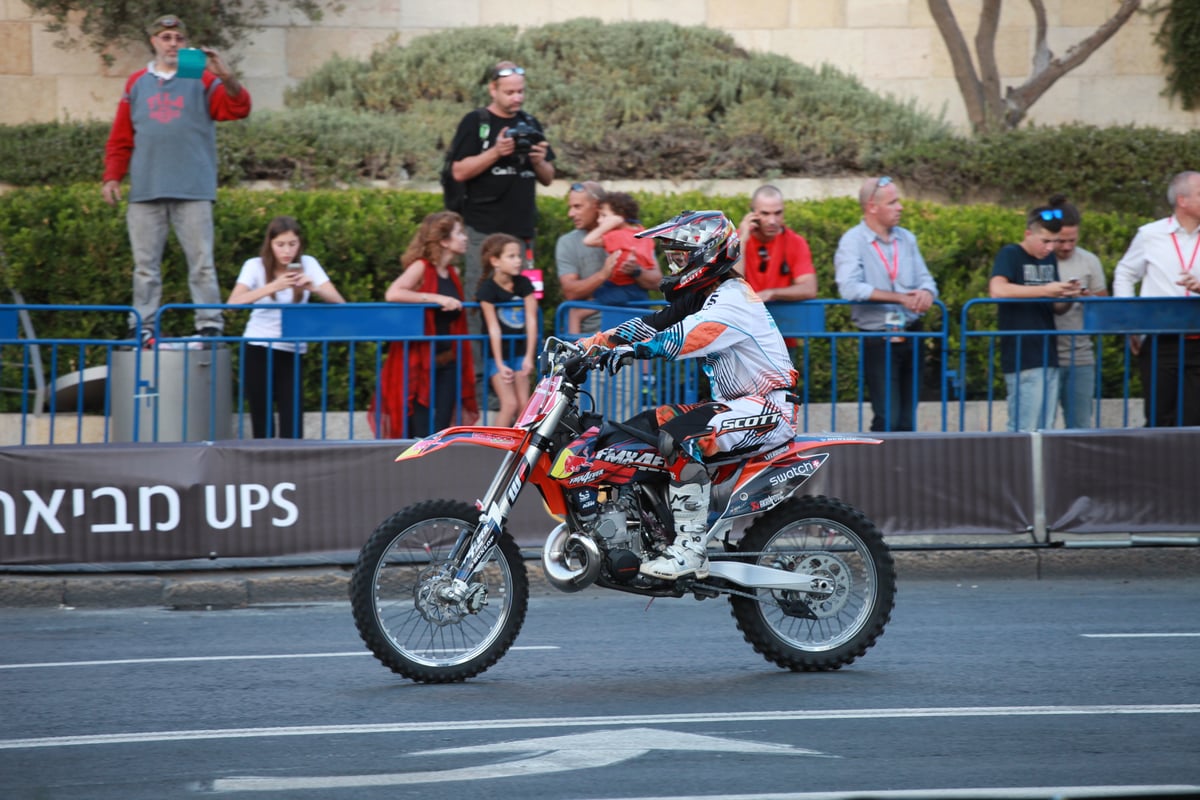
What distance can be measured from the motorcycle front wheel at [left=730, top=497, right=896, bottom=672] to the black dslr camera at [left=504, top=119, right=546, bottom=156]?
503 cm

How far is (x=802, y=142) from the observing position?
1852 centimetres

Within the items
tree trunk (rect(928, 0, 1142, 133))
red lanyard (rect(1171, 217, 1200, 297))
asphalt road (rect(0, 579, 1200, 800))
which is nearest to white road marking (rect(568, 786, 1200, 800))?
asphalt road (rect(0, 579, 1200, 800))

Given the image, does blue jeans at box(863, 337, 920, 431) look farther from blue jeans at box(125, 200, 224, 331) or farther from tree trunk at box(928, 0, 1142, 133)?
tree trunk at box(928, 0, 1142, 133)

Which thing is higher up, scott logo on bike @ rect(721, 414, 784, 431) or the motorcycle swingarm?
scott logo on bike @ rect(721, 414, 784, 431)

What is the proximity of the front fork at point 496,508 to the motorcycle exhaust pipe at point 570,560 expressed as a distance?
23 centimetres

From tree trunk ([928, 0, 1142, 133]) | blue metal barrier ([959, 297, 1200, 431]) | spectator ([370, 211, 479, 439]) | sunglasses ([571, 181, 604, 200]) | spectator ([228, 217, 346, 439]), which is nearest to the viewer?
spectator ([370, 211, 479, 439])

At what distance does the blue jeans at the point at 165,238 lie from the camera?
40.8 feet

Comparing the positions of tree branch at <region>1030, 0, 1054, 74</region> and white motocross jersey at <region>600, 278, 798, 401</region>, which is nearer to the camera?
white motocross jersey at <region>600, 278, 798, 401</region>

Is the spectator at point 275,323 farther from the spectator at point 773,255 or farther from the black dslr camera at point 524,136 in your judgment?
the spectator at point 773,255

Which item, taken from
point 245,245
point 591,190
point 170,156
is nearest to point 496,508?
point 591,190

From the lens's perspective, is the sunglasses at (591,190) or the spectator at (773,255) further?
the sunglasses at (591,190)

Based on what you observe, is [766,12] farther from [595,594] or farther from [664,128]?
[595,594]

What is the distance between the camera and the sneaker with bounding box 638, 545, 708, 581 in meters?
7.46

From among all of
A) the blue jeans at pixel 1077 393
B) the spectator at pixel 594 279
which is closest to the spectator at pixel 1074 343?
the blue jeans at pixel 1077 393
